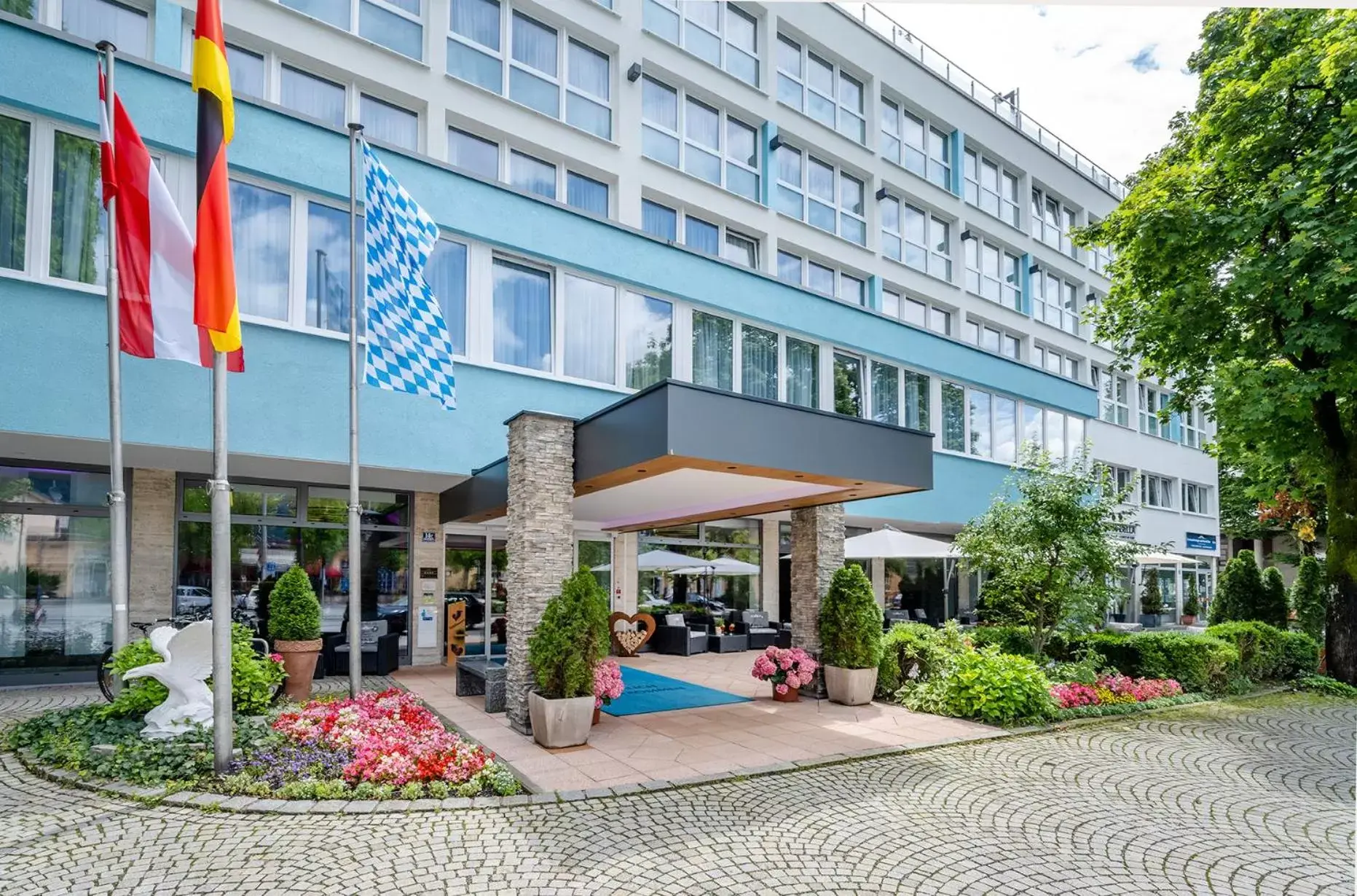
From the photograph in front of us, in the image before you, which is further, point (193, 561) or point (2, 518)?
point (193, 561)

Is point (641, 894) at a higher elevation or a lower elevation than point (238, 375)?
lower

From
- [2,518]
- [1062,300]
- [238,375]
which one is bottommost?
[2,518]

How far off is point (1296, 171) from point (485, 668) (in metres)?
13.5

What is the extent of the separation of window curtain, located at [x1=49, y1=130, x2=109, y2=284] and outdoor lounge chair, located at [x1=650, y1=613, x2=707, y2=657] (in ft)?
36.1

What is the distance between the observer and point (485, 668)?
10.5 metres

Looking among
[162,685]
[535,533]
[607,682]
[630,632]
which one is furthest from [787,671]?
[162,685]

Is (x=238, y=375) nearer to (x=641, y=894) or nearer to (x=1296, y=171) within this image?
(x=641, y=894)

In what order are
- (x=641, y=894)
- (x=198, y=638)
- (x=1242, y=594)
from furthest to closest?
1. (x=1242, y=594)
2. (x=198, y=638)
3. (x=641, y=894)

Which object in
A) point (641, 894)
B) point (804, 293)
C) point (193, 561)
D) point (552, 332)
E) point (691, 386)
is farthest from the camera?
point (804, 293)

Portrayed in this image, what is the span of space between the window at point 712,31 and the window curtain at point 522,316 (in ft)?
23.7

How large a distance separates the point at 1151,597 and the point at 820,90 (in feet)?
70.0

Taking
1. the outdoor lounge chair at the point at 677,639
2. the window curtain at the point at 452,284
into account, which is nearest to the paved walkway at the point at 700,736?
the outdoor lounge chair at the point at 677,639

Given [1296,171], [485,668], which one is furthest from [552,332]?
[1296,171]

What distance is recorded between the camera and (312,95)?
45.6 feet
